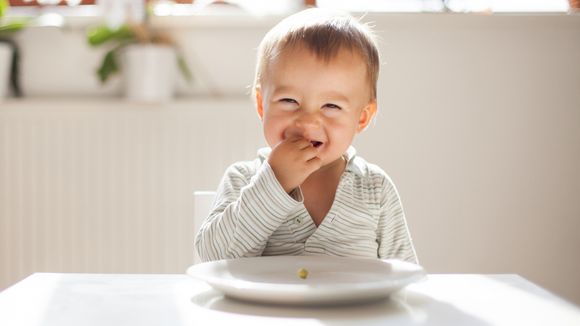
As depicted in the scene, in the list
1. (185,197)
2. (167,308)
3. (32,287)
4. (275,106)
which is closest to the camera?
(167,308)

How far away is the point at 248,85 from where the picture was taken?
89.6 inches

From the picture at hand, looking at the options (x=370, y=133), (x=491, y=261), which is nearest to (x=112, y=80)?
(x=370, y=133)

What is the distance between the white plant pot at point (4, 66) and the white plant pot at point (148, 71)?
12.7 inches

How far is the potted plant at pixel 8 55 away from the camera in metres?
2.21

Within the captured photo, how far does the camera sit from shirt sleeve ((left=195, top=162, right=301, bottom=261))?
3.34 feet

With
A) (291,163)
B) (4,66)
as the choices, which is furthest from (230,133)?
(291,163)

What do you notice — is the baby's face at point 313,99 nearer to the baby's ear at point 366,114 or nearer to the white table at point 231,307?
the baby's ear at point 366,114

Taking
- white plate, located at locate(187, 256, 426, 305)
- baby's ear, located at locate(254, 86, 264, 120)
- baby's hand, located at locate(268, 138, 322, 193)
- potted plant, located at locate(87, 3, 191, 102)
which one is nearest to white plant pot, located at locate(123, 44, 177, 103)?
potted plant, located at locate(87, 3, 191, 102)

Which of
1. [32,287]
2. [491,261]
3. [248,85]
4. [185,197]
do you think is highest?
[248,85]

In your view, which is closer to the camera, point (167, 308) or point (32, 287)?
point (167, 308)

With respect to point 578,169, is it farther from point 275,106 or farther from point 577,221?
point 275,106

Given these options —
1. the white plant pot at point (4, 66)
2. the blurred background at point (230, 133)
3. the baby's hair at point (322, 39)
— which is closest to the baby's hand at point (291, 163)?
the baby's hair at point (322, 39)

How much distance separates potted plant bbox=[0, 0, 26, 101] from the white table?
5.03 ft

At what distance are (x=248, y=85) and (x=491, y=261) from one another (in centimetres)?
86
